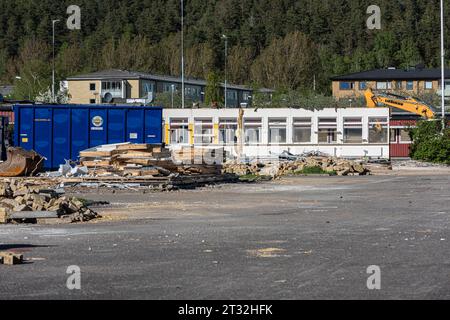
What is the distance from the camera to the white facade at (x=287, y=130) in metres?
61.9

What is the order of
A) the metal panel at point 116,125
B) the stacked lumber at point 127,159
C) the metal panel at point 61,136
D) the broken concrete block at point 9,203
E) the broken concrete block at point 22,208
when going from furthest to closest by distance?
the metal panel at point 116,125 → the metal panel at point 61,136 → the stacked lumber at point 127,159 → the broken concrete block at point 9,203 → the broken concrete block at point 22,208

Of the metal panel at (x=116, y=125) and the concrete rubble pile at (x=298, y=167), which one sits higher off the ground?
the metal panel at (x=116, y=125)

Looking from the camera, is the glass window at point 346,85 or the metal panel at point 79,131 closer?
the metal panel at point 79,131

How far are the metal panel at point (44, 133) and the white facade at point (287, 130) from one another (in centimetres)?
1742

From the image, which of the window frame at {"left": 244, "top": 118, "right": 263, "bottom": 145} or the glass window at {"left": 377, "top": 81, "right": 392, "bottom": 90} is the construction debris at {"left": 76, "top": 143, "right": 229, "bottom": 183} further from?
the glass window at {"left": 377, "top": 81, "right": 392, "bottom": 90}

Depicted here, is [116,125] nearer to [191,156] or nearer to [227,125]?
[191,156]

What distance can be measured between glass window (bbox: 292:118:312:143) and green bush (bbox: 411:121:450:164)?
729cm

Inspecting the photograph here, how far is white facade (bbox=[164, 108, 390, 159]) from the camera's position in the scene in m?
61.9

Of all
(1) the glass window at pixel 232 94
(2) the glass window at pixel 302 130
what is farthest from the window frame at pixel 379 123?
(1) the glass window at pixel 232 94

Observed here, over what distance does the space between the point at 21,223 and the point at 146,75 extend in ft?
342

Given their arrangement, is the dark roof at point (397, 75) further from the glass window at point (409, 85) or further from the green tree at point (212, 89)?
the green tree at point (212, 89)

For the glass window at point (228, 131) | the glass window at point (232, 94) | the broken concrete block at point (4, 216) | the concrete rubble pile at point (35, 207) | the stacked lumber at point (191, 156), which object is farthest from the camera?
the glass window at point (232, 94)

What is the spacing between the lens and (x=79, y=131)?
45.2 meters

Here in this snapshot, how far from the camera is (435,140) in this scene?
62.9 metres
